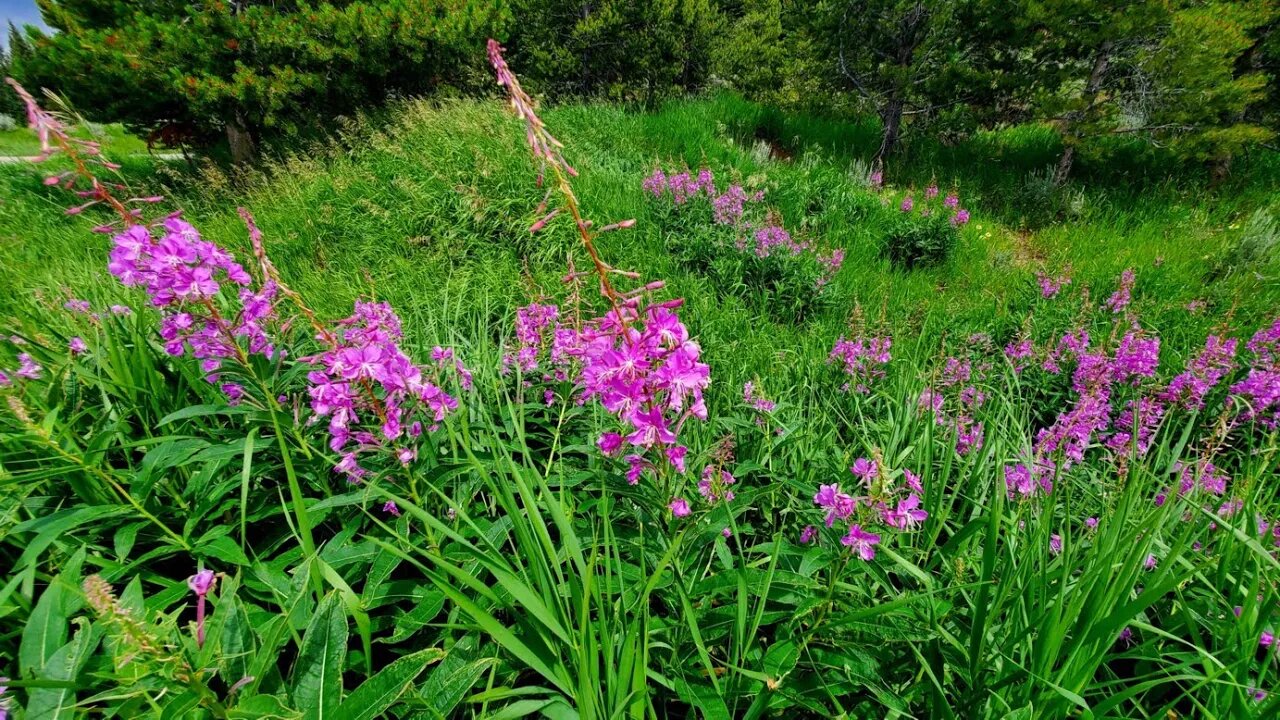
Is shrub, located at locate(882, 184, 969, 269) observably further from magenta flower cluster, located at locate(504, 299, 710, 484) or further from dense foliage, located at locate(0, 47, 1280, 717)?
magenta flower cluster, located at locate(504, 299, 710, 484)

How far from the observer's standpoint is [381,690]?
3.25 feet

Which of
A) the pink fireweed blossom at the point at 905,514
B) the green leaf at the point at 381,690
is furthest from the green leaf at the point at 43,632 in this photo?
the pink fireweed blossom at the point at 905,514

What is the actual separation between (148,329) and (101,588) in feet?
6.46

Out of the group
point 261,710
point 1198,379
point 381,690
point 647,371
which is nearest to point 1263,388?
point 1198,379

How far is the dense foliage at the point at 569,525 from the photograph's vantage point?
107 centimetres

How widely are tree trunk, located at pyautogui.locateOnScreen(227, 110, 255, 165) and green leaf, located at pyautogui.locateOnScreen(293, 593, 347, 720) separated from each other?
1055 cm

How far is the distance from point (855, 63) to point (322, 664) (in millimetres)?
8768

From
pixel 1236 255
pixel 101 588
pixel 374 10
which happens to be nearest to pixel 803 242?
pixel 1236 255

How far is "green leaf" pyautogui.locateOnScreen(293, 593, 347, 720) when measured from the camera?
0.98 m

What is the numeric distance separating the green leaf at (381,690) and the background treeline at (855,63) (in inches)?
311

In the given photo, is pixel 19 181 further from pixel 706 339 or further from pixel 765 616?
pixel 765 616

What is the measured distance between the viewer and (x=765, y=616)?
132cm

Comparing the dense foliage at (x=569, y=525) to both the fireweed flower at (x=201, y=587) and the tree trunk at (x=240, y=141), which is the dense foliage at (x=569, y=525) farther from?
the tree trunk at (x=240, y=141)

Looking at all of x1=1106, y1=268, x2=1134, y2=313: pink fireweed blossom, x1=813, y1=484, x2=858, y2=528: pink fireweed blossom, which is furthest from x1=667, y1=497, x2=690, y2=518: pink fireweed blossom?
x1=1106, y1=268, x2=1134, y2=313: pink fireweed blossom
